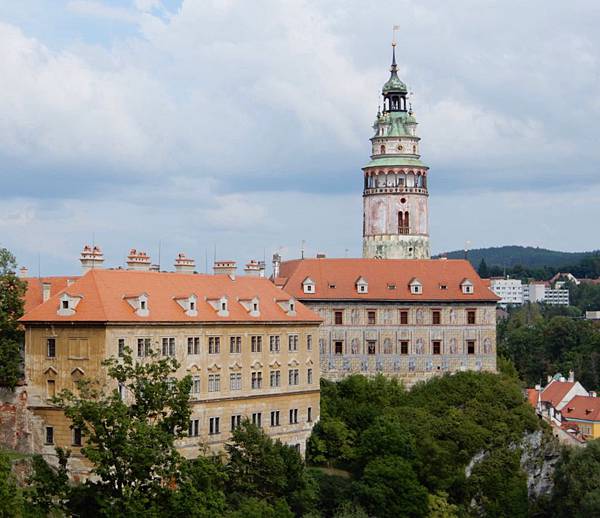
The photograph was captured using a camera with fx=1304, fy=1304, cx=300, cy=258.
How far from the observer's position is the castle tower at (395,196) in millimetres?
104062

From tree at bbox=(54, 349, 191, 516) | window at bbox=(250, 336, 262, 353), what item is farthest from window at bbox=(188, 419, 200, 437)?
tree at bbox=(54, 349, 191, 516)

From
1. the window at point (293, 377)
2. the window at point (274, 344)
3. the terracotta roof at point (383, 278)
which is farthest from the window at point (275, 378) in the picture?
A: the terracotta roof at point (383, 278)

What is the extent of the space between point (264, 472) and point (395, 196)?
126 ft

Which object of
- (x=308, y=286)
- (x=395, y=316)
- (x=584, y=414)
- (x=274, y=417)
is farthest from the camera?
(x=584, y=414)

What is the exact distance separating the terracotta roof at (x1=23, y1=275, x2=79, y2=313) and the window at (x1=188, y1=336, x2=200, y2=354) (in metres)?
8.00

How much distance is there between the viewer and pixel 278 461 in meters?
70.8

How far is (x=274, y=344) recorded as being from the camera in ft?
264

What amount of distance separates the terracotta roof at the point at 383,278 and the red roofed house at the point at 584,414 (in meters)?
33.9

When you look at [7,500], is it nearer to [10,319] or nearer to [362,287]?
[10,319]

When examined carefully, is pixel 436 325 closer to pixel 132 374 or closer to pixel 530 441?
pixel 530 441

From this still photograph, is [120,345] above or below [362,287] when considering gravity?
below

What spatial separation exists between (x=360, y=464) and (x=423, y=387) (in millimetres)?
12653

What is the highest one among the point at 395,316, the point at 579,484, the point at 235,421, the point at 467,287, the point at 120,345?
the point at 467,287

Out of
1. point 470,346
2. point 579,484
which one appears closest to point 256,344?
point 470,346
